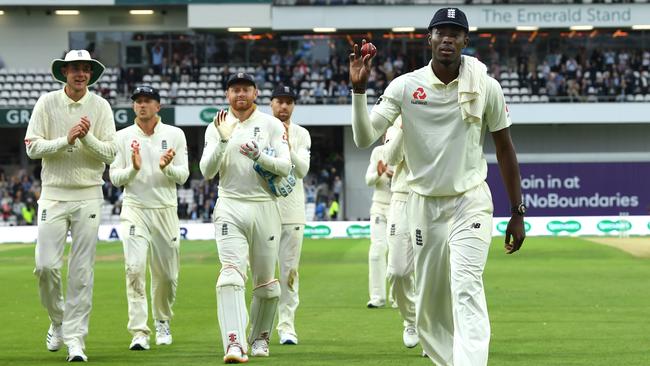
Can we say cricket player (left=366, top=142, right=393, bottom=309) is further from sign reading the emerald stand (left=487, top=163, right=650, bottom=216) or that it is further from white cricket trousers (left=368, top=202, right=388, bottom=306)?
sign reading the emerald stand (left=487, top=163, right=650, bottom=216)

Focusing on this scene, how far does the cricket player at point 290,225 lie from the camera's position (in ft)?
44.4

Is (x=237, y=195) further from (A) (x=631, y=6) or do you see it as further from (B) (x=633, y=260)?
(A) (x=631, y=6)

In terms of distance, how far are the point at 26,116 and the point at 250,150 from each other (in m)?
42.0

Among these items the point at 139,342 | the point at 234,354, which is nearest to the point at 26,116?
the point at 139,342

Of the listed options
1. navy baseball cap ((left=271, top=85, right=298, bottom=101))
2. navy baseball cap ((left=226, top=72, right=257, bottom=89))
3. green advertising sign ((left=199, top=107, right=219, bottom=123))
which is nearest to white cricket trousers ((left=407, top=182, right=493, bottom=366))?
navy baseball cap ((left=226, top=72, right=257, bottom=89))

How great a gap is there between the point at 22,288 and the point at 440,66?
15120 mm

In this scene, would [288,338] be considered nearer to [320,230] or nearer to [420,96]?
[420,96]

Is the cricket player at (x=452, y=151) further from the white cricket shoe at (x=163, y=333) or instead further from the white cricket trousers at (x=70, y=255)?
the white cricket shoe at (x=163, y=333)

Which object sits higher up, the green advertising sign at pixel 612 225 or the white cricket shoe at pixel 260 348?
the white cricket shoe at pixel 260 348

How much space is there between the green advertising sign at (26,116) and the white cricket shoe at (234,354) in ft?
133

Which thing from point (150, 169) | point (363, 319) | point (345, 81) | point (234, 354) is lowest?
point (363, 319)

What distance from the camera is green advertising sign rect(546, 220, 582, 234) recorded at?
4416 centimetres

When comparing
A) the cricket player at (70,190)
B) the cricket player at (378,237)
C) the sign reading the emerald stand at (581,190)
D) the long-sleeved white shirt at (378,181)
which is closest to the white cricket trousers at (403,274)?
the cricket player at (70,190)

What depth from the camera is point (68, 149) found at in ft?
40.0
